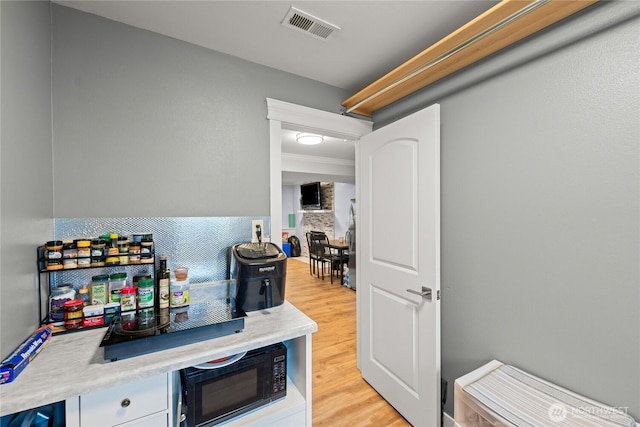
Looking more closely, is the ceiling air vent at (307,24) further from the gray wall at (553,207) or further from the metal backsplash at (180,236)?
the metal backsplash at (180,236)

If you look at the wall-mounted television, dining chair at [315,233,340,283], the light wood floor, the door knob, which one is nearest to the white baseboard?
the light wood floor

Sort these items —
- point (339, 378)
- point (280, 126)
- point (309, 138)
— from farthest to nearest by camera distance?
point (309, 138) → point (339, 378) → point (280, 126)

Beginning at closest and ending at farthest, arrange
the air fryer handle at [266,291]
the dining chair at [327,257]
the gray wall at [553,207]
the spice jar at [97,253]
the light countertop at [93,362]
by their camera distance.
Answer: the light countertop at [93,362], the gray wall at [553,207], the spice jar at [97,253], the air fryer handle at [266,291], the dining chair at [327,257]

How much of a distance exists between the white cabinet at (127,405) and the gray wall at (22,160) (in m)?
0.31

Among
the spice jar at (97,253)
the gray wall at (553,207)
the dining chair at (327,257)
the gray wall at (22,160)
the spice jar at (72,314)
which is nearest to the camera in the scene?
the gray wall at (22,160)

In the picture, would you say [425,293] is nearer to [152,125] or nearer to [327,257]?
[152,125]

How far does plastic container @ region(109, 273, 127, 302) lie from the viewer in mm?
1202

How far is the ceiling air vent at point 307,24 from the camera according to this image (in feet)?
4.25

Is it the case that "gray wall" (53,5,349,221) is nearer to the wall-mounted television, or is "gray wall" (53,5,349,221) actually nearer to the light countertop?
the light countertop

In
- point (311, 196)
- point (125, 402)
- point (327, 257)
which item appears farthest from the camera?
point (311, 196)

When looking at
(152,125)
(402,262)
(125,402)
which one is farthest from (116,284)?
(402,262)

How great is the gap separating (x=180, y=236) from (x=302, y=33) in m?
1.34

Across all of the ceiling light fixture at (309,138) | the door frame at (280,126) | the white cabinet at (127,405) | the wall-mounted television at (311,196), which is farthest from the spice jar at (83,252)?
the wall-mounted television at (311,196)

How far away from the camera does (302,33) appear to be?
56.5 inches
